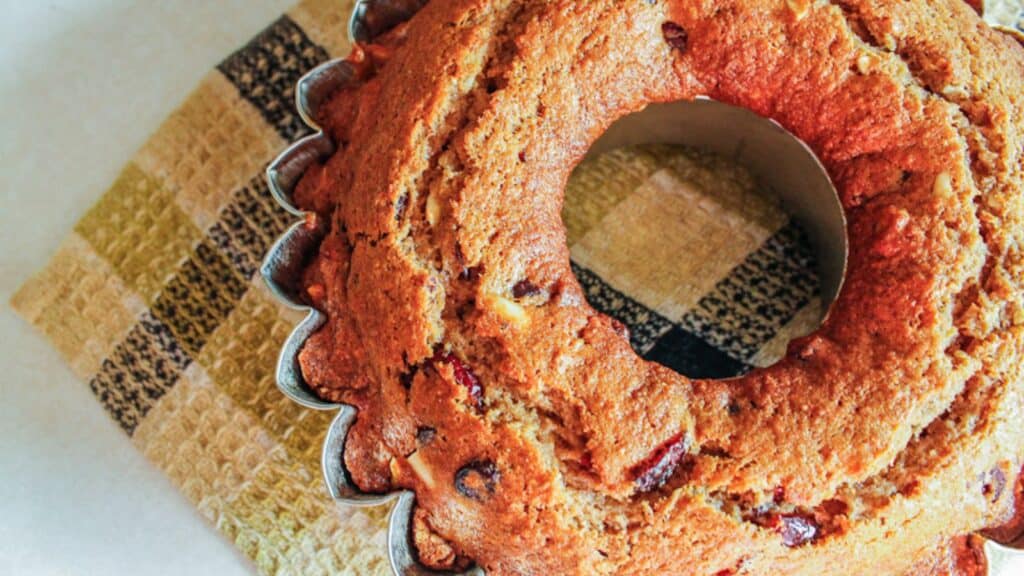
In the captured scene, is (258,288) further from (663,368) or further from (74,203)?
(663,368)

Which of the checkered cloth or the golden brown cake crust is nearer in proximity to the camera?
the golden brown cake crust

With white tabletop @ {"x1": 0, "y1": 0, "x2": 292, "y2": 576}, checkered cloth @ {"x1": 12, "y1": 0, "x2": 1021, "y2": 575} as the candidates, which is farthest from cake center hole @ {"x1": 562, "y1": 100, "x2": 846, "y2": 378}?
white tabletop @ {"x1": 0, "y1": 0, "x2": 292, "y2": 576}

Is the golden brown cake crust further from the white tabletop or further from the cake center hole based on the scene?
the white tabletop

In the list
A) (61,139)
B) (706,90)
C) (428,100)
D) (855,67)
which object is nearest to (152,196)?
(61,139)

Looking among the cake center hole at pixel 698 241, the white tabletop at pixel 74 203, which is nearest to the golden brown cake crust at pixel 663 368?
the cake center hole at pixel 698 241

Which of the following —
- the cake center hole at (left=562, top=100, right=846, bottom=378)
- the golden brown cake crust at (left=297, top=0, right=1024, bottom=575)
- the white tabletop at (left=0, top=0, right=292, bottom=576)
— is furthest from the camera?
the white tabletop at (left=0, top=0, right=292, bottom=576)

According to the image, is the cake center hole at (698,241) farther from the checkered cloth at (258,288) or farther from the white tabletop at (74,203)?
the white tabletop at (74,203)

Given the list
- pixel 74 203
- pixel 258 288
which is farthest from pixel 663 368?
pixel 74 203

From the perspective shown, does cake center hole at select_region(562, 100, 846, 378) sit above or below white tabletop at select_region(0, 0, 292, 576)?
below
